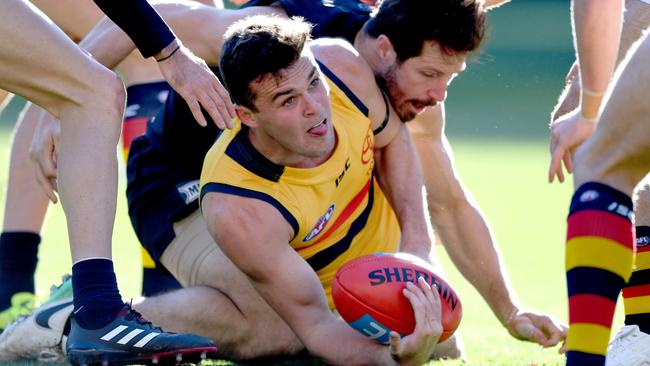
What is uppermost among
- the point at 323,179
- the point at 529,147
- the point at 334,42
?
the point at 334,42

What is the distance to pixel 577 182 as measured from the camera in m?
3.13

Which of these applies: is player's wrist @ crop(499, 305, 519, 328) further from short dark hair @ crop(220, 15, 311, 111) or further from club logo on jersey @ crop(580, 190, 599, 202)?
club logo on jersey @ crop(580, 190, 599, 202)

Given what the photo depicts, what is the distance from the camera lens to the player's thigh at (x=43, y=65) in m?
3.49

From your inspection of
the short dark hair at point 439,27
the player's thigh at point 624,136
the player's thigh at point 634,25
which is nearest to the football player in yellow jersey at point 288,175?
the short dark hair at point 439,27

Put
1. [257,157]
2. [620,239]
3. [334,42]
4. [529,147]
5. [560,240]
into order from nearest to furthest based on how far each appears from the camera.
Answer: [620,239] → [257,157] → [334,42] → [560,240] → [529,147]

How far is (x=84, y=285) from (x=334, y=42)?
5.05 ft

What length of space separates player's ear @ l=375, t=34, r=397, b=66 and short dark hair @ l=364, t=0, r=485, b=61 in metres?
0.02

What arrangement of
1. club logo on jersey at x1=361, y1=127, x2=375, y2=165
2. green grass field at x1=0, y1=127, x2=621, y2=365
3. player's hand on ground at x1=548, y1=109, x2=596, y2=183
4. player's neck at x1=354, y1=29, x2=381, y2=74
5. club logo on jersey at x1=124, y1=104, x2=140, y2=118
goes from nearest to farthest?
player's hand on ground at x1=548, y1=109, x2=596, y2=183 → club logo on jersey at x1=361, y1=127, x2=375, y2=165 → player's neck at x1=354, y1=29, x2=381, y2=74 → green grass field at x1=0, y1=127, x2=621, y2=365 → club logo on jersey at x1=124, y1=104, x2=140, y2=118

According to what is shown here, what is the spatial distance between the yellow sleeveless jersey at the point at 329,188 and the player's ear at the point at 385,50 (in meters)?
0.29

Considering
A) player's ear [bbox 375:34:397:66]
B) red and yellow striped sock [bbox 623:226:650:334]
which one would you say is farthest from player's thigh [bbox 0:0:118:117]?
red and yellow striped sock [bbox 623:226:650:334]

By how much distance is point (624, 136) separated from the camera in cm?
299

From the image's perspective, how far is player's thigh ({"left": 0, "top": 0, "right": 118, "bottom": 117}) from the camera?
349 centimetres

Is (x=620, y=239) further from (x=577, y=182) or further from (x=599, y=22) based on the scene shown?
(x=599, y=22)

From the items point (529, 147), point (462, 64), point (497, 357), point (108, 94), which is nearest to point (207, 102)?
point (108, 94)
